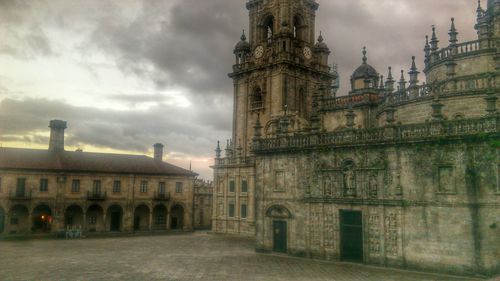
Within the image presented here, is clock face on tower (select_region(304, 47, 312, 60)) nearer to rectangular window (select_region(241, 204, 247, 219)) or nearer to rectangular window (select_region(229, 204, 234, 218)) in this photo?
rectangular window (select_region(241, 204, 247, 219))

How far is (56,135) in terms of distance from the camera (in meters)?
51.2

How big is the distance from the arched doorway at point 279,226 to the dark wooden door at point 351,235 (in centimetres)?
434

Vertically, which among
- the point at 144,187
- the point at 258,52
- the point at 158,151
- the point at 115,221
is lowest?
the point at 115,221

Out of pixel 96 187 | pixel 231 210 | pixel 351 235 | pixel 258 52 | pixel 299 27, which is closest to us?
pixel 351 235

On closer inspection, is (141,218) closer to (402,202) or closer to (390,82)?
(390,82)

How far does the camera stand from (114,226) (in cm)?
5144

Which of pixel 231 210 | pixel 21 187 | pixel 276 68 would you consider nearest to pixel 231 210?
pixel 231 210

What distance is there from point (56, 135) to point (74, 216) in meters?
9.76

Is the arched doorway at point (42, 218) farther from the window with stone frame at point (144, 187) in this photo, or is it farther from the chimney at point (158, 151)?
the chimney at point (158, 151)

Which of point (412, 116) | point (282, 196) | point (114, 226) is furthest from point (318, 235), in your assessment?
point (114, 226)

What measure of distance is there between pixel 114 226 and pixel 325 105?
1119 inches

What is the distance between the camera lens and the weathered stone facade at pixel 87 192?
45375mm

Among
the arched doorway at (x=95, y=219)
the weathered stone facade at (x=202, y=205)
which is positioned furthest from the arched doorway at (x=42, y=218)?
the weathered stone facade at (x=202, y=205)

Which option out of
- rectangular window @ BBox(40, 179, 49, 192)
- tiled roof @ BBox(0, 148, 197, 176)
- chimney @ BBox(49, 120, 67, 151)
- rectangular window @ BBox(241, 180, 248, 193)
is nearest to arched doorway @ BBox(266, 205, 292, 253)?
rectangular window @ BBox(241, 180, 248, 193)
